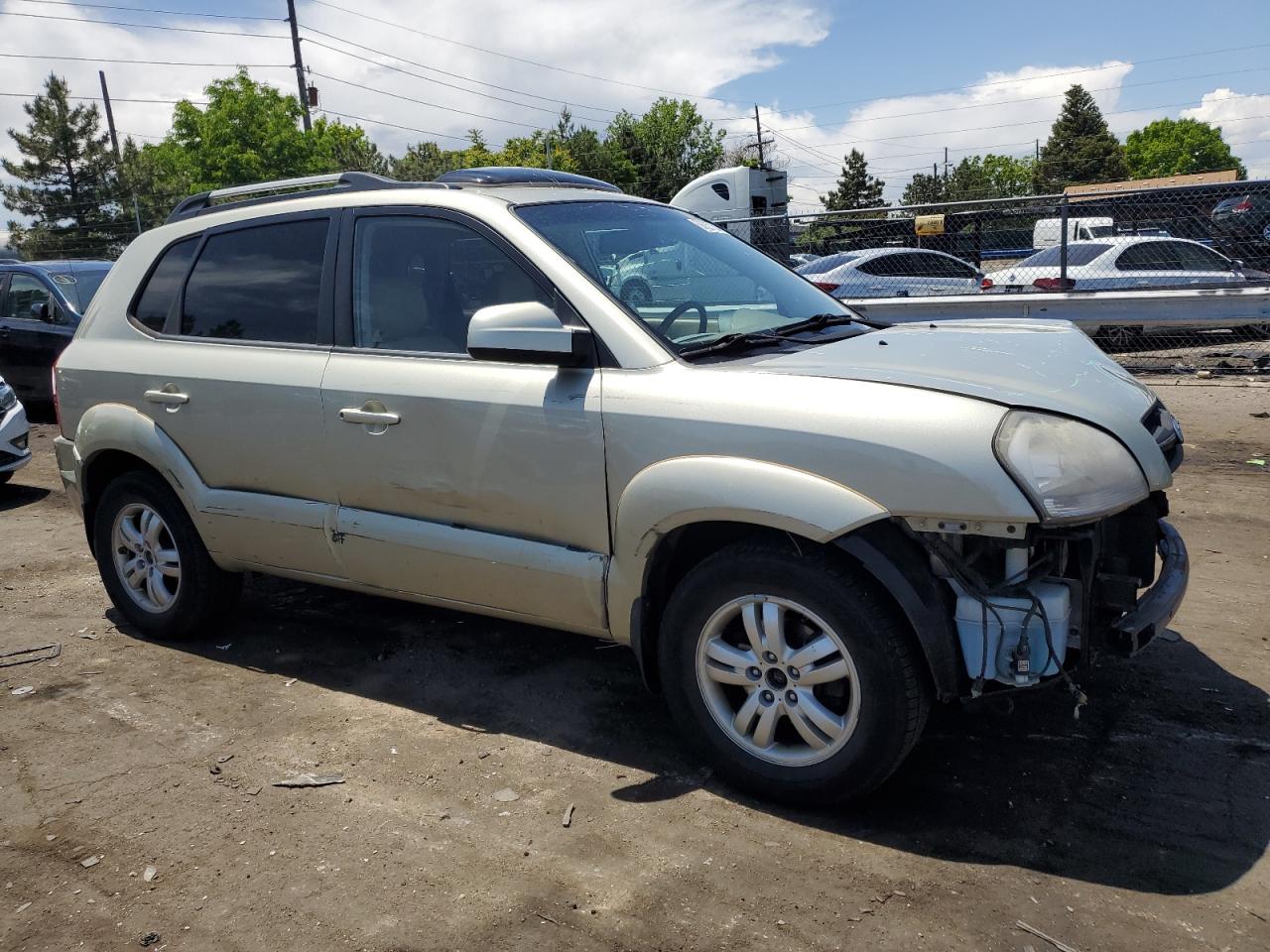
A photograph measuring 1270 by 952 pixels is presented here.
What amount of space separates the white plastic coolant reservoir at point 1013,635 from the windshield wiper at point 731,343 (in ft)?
3.78

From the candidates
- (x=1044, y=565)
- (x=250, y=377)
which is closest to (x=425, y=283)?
(x=250, y=377)

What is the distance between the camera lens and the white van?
11742 mm

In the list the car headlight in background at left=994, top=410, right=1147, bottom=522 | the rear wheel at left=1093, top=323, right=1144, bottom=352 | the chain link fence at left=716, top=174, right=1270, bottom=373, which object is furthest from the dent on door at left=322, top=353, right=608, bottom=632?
the rear wheel at left=1093, top=323, right=1144, bottom=352

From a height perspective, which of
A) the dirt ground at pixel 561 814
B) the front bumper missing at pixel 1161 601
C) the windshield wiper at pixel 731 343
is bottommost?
the dirt ground at pixel 561 814

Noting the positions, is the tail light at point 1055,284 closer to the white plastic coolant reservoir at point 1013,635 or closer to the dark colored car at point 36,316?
the white plastic coolant reservoir at point 1013,635

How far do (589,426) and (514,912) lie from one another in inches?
56.2

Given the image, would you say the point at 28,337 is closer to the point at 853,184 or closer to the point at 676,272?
the point at 676,272

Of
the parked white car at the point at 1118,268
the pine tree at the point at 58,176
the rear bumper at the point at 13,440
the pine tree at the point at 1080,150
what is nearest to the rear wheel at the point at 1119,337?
Answer: the parked white car at the point at 1118,268

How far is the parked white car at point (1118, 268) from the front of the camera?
1227 centimetres

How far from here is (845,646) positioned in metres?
2.98

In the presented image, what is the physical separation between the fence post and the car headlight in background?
9015mm

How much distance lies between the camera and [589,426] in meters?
3.39

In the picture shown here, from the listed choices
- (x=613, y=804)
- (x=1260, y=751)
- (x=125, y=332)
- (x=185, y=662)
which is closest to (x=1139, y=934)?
(x=1260, y=751)

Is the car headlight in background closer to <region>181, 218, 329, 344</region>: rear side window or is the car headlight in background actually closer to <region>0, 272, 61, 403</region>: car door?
<region>181, 218, 329, 344</region>: rear side window
